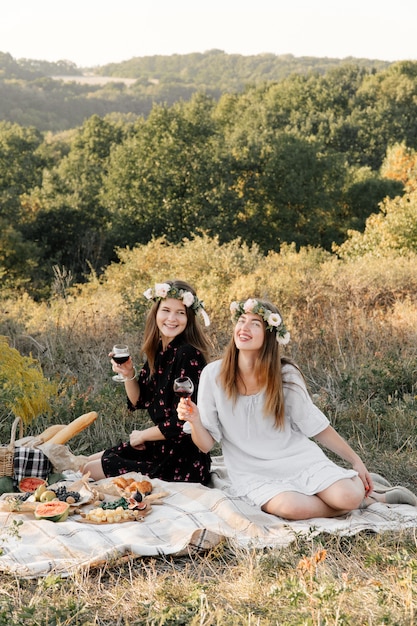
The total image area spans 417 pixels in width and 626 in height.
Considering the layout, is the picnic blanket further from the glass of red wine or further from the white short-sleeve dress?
the glass of red wine

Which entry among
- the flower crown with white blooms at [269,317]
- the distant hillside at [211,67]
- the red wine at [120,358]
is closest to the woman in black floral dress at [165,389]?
the red wine at [120,358]

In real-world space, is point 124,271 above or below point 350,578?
below

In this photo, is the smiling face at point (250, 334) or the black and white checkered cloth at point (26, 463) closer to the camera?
the smiling face at point (250, 334)

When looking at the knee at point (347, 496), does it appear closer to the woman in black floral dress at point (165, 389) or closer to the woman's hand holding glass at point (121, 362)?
the woman in black floral dress at point (165, 389)

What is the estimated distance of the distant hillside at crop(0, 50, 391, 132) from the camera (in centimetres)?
7556

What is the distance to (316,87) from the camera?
2044 inches

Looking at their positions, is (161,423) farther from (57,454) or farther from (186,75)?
(186,75)

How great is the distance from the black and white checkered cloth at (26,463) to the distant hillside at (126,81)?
59737 millimetres

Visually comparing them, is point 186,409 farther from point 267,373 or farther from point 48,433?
point 48,433

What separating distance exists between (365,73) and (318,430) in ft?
198

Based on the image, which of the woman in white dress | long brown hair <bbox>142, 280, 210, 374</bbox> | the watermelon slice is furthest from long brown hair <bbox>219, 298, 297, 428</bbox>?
the watermelon slice

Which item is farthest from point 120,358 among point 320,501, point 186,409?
point 320,501

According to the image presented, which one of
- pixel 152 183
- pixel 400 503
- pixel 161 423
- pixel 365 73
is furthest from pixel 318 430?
pixel 365 73

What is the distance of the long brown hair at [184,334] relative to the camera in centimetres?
517
